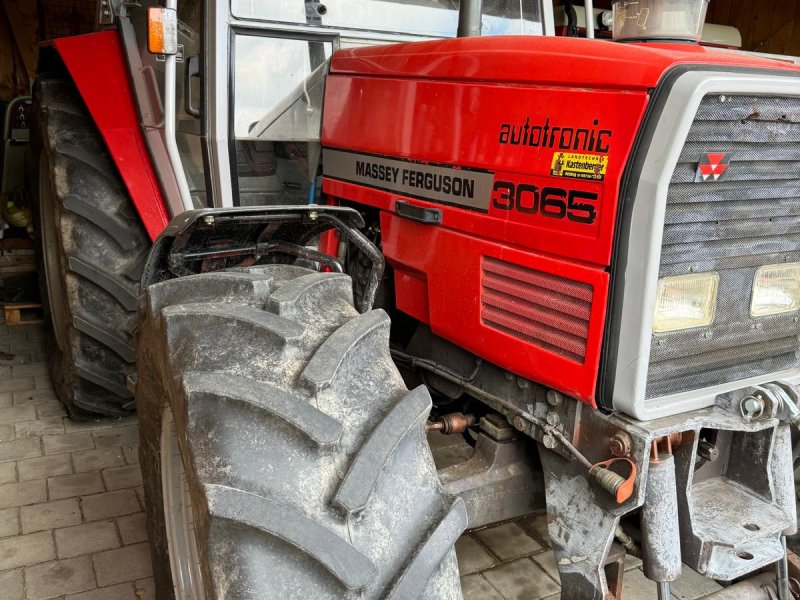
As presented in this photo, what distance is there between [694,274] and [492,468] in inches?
27.0

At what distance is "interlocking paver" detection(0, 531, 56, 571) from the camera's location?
2422 millimetres

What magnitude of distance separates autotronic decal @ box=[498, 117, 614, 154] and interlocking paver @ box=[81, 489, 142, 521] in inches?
76.2

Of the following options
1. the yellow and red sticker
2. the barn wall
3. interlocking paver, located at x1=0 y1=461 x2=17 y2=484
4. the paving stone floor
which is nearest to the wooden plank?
the paving stone floor

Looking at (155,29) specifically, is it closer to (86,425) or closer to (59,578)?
(59,578)

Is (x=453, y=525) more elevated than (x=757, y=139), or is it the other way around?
(x=757, y=139)

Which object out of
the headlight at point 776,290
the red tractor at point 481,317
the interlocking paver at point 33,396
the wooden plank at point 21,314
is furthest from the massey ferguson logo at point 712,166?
the wooden plank at point 21,314

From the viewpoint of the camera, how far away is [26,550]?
248cm

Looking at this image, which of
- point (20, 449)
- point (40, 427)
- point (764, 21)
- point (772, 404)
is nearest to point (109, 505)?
point (20, 449)

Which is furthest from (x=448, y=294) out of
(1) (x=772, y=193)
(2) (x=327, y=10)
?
(2) (x=327, y=10)

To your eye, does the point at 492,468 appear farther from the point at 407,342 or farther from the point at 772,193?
the point at 772,193

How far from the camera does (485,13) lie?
2.70 meters

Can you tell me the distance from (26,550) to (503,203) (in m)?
1.94

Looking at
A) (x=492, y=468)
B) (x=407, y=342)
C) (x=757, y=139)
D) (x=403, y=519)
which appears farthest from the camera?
(x=407, y=342)

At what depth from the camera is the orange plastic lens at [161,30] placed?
87.4 inches
